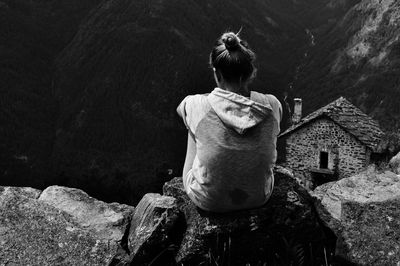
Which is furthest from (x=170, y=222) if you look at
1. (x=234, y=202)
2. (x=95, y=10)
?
(x=95, y=10)

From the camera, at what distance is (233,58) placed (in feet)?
14.1

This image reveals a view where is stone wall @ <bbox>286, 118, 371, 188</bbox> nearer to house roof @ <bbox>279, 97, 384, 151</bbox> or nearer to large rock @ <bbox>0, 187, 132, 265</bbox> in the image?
house roof @ <bbox>279, 97, 384, 151</bbox>

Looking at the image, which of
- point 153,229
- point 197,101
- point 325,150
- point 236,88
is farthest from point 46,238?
point 325,150

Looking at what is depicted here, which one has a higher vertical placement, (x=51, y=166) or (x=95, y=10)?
(x=95, y=10)

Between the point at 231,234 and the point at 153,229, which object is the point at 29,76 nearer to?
the point at 153,229

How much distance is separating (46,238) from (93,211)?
45.3 inches

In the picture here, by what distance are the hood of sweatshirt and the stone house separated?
21.8 metres

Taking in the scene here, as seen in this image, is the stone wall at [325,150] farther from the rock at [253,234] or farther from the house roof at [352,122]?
the rock at [253,234]

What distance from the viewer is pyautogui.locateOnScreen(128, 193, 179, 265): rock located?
173 inches

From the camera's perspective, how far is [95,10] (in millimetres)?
115312

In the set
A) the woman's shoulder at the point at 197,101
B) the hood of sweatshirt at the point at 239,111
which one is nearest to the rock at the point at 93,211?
the woman's shoulder at the point at 197,101

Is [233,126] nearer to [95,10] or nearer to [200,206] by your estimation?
[200,206]

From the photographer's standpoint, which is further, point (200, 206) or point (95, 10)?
point (95, 10)

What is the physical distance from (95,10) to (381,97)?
A: 72447 mm
